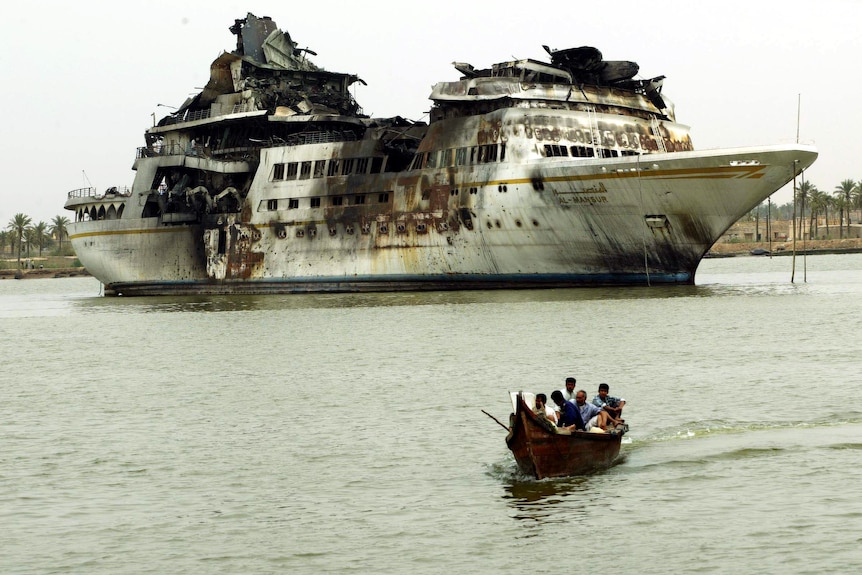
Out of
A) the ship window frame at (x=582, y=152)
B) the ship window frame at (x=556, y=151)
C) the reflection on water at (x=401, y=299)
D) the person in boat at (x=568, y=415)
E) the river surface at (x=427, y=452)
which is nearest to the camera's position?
the river surface at (x=427, y=452)

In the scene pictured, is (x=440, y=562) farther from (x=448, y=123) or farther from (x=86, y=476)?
(x=448, y=123)

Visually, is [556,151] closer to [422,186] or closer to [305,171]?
[422,186]

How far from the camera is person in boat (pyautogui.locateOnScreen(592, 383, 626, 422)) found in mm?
20938

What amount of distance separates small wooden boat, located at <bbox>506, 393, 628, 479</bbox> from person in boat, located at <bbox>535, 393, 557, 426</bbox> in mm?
204

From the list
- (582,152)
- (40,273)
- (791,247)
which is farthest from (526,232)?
(40,273)

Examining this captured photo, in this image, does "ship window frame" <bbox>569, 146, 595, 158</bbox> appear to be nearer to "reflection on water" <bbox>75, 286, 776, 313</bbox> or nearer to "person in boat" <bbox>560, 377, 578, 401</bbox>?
"reflection on water" <bbox>75, 286, 776, 313</bbox>

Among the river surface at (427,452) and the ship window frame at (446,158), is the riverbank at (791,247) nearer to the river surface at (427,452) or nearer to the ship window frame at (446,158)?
the ship window frame at (446,158)

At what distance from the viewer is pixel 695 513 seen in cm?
1739

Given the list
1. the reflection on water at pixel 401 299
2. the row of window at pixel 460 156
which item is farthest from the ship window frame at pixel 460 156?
the reflection on water at pixel 401 299

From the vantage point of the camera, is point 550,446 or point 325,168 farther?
point 325,168

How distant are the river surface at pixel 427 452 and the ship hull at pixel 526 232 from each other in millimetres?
10555

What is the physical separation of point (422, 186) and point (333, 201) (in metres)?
7.41

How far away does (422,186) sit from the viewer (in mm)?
63469

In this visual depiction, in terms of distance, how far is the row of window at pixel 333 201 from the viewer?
66188 mm
